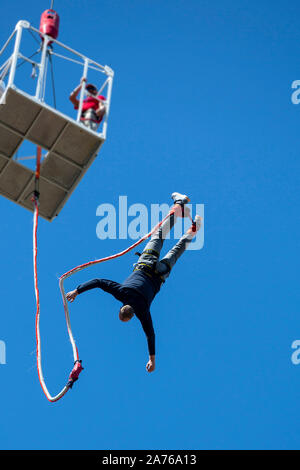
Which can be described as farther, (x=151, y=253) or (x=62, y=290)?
(x=151, y=253)

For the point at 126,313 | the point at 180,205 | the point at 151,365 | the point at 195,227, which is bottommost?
the point at 151,365

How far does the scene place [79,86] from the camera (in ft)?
41.8

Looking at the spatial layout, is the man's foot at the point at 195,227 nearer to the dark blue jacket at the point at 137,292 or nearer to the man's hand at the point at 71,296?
the dark blue jacket at the point at 137,292

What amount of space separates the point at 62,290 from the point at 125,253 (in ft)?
4.01

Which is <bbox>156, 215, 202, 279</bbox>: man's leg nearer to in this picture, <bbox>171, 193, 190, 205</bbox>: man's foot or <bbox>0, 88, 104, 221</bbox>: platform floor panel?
<bbox>171, 193, 190, 205</bbox>: man's foot

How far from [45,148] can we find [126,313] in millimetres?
3163

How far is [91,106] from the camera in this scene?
41.6 feet

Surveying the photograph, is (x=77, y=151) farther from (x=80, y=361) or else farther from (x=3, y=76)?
(x=80, y=361)

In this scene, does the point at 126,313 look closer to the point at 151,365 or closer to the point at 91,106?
the point at 151,365

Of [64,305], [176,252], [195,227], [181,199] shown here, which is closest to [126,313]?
[64,305]

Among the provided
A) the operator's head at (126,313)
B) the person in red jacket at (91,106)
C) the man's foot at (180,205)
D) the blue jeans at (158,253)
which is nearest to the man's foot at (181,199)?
the man's foot at (180,205)

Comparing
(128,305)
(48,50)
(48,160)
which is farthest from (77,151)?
(128,305)

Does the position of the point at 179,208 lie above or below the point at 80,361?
above

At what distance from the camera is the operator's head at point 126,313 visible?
1395 cm
